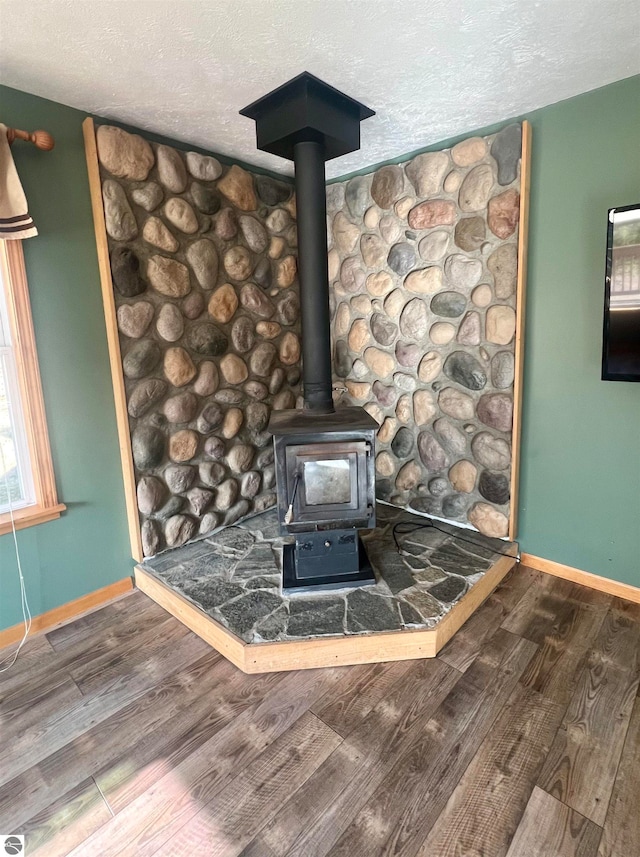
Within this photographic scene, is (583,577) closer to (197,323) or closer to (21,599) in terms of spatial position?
(197,323)

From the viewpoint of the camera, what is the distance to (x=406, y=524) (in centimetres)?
285

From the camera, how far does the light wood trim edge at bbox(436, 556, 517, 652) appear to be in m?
1.94

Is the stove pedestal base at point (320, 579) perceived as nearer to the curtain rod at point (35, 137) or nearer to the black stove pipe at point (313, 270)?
the black stove pipe at point (313, 270)

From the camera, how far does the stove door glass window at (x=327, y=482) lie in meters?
2.13

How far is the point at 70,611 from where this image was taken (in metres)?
2.23

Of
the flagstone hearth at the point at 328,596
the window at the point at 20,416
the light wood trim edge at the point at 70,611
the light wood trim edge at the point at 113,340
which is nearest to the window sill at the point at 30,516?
the window at the point at 20,416

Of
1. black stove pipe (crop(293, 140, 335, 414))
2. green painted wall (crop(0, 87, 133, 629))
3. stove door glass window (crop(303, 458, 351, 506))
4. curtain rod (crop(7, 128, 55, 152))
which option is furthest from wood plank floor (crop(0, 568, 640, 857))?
curtain rod (crop(7, 128, 55, 152))

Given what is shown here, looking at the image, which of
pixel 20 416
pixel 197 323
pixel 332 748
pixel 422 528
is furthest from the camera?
pixel 422 528

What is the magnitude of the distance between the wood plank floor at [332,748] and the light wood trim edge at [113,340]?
0.58 meters

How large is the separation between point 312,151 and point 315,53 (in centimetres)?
38

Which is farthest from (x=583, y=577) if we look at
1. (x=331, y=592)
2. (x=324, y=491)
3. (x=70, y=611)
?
(x=70, y=611)

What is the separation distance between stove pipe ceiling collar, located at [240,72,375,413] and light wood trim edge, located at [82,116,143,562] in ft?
2.37

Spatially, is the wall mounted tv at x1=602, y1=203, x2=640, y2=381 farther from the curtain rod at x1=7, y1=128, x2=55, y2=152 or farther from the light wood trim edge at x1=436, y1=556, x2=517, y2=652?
the curtain rod at x1=7, y1=128, x2=55, y2=152

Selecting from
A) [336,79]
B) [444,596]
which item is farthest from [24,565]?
[336,79]
